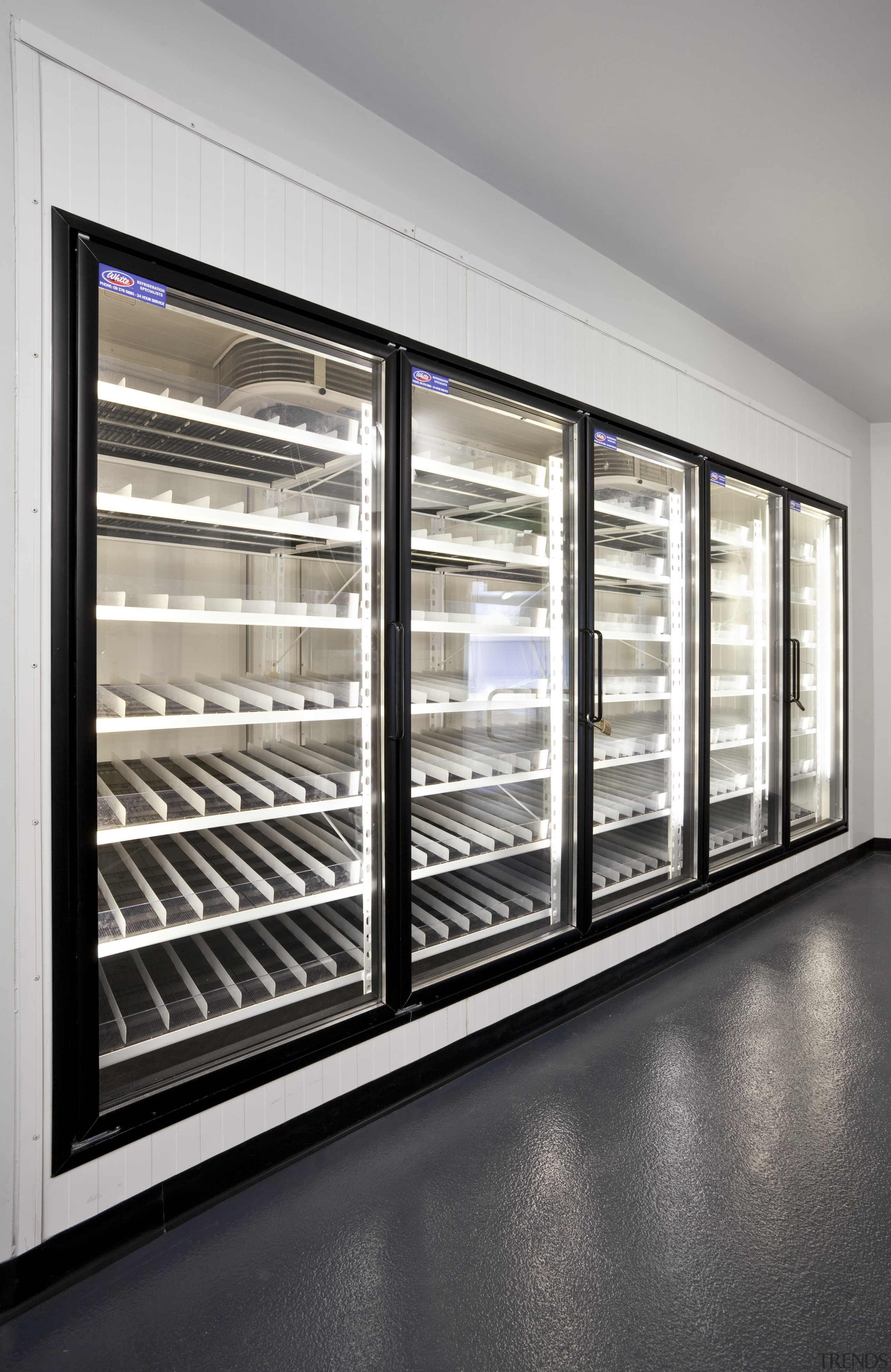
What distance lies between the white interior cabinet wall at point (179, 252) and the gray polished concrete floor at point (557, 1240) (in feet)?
0.71

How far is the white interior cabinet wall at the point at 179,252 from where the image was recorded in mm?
1679

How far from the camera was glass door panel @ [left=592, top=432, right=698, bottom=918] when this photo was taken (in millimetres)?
3527

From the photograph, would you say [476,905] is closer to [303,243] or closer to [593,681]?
[593,681]

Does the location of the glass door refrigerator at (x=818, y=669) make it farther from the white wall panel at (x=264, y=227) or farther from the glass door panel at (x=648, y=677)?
the white wall panel at (x=264, y=227)

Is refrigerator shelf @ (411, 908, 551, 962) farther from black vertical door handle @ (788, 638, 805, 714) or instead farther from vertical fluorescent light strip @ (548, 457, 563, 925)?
Result: black vertical door handle @ (788, 638, 805, 714)

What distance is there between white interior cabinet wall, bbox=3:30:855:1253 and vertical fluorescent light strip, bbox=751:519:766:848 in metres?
2.23

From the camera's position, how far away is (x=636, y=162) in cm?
271

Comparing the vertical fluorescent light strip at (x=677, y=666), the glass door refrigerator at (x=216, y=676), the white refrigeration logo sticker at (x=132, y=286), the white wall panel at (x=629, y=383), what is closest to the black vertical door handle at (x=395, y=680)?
the glass door refrigerator at (x=216, y=676)

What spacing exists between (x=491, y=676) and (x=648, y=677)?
3.93 ft

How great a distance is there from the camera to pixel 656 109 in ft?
7.97

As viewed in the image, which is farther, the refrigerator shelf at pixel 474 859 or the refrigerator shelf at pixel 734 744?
the refrigerator shelf at pixel 734 744

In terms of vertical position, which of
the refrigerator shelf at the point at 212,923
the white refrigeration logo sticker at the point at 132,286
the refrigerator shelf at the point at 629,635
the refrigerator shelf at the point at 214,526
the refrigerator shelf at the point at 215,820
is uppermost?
the white refrigeration logo sticker at the point at 132,286

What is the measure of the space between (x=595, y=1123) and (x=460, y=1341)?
0.90 m

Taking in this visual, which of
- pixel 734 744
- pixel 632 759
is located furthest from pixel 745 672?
pixel 632 759
